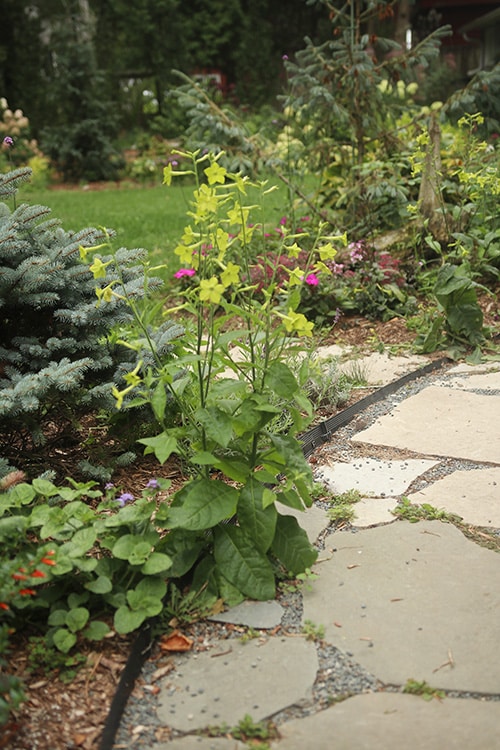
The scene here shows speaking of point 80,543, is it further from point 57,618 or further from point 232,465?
point 232,465

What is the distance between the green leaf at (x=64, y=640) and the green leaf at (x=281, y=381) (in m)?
0.79

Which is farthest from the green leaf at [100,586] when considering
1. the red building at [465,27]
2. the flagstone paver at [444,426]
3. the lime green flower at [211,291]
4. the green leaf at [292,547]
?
the red building at [465,27]

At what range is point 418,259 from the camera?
15.9 feet

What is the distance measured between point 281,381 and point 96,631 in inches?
30.6

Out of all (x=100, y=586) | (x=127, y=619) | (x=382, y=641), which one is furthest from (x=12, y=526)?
(x=382, y=641)

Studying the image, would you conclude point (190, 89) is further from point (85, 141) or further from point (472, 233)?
point (85, 141)

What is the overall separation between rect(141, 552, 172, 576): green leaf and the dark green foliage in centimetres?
63

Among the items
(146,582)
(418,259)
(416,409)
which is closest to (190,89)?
(418,259)

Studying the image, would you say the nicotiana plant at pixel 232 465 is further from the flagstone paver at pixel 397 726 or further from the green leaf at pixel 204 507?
the flagstone paver at pixel 397 726

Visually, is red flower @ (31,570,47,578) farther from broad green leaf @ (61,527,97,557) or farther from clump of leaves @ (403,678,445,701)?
clump of leaves @ (403,678,445,701)

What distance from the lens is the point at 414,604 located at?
6.36 ft

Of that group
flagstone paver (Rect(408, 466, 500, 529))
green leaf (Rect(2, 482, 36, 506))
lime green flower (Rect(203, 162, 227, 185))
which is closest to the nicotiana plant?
lime green flower (Rect(203, 162, 227, 185))

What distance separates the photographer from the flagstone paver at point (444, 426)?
287cm

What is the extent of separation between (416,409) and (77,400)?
4.97 ft
